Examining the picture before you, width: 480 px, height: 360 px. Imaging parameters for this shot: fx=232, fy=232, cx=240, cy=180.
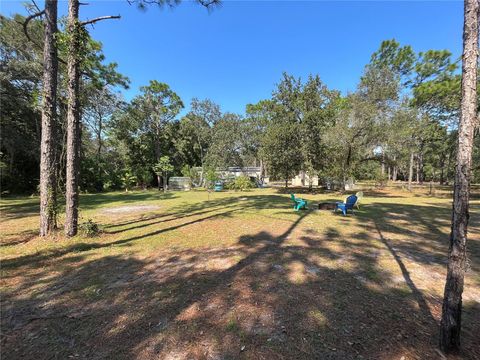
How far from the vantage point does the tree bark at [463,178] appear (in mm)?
1908

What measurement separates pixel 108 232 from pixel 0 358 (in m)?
4.39

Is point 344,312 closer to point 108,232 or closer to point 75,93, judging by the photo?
point 108,232

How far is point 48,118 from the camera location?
206 inches

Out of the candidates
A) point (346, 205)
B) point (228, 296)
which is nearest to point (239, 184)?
point (346, 205)

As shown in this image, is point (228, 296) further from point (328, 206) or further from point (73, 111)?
point (328, 206)

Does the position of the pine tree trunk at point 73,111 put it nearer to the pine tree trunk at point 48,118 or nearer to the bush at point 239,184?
the pine tree trunk at point 48,118

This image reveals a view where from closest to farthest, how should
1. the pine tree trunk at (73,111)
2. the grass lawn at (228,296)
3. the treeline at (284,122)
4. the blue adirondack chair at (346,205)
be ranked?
1. the grass lawn at (228,296)
2. the pine tree trunk at (73,111)
3. the blue adirondack chair at (346,205)
4. the treeline at (284,122)

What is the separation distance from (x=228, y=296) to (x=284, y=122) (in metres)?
17.8

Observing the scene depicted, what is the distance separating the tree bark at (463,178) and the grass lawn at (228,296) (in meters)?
0.36

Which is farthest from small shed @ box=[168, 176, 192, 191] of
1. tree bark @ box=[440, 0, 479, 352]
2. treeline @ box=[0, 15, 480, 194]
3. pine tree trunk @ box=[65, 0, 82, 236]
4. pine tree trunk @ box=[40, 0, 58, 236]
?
tree bark @ box=[440, 0, 479, 352]

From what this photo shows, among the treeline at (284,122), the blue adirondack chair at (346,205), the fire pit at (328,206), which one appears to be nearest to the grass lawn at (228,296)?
the blue adirondack chair at (346,205)

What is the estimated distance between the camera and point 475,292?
3049 millimetres

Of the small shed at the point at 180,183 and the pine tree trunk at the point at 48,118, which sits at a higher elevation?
the pine tree trunk at the point at 48,118

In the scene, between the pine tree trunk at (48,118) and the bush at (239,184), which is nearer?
the pine tree trunk at (48,118)
